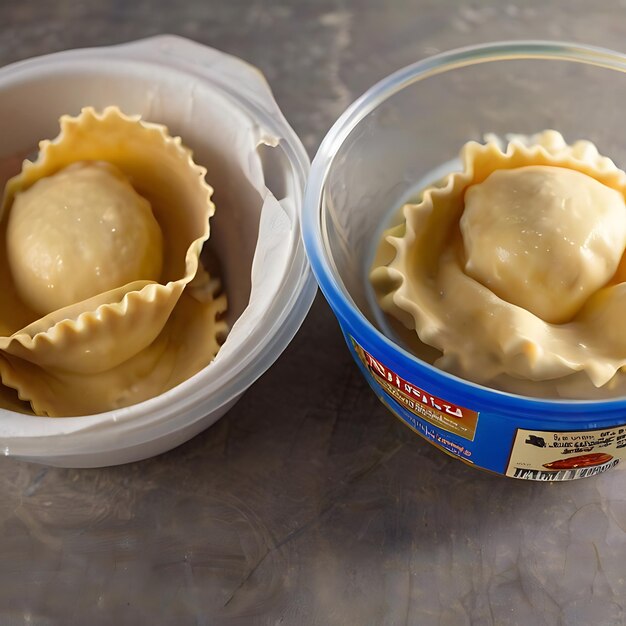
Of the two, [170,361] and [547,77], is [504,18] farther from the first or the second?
[170,361]

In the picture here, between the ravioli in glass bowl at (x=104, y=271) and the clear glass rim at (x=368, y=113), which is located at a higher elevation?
the clear glass rim at (x=368, y=113)

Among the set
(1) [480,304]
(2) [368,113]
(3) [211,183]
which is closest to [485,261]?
(1) [480,304]

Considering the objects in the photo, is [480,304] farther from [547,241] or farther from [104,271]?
[104,271]

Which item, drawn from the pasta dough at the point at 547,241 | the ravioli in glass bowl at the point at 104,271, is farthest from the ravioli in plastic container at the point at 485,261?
the ravioli in glass bowl at the point at 104,271

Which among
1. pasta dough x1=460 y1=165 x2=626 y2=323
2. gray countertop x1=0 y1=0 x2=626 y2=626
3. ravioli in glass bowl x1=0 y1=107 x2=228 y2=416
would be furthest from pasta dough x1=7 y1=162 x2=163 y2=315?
pasta dough x1=460 y1=165 x2=626 y2=323

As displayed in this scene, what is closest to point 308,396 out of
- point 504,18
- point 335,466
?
point 335,466

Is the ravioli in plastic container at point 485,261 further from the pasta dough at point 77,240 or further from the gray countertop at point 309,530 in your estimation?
the pasta dough at point 77,240

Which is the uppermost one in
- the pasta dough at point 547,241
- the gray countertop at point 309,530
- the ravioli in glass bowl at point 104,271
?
the pasta dough at point 547,241
